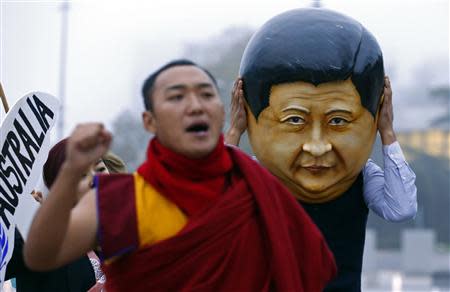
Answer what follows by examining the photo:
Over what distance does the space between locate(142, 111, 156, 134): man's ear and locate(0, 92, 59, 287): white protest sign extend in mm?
1068

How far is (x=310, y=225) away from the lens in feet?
13.2

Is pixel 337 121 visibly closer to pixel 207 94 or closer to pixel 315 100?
pixel 315 100

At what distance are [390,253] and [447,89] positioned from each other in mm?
14253

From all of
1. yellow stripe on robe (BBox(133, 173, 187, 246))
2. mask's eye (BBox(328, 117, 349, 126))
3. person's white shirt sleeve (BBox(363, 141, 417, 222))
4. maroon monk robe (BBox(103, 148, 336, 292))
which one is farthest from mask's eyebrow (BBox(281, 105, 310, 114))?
yellow stripe on robe (BBox(133, 173, 187, 246))

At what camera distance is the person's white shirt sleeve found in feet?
16.5

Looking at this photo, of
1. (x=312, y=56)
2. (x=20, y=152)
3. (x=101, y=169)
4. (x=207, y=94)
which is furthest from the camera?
(x=101, y=169)

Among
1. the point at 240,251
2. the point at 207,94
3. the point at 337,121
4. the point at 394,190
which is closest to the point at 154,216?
the point at 240,251

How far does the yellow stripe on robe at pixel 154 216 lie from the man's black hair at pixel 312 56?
4.64ft

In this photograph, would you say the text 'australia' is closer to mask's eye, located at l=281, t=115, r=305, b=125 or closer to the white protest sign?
the white protest sign

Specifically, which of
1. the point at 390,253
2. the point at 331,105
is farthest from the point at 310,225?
the point at 390,253

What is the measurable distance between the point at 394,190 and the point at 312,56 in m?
0.69

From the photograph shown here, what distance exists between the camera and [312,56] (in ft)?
16.3

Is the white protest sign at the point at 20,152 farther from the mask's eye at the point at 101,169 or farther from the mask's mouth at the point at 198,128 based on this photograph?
the mask's mouth at the point at 198,128

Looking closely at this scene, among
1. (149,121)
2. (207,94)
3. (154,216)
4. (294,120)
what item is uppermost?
(207,94)
